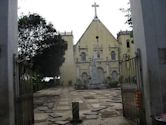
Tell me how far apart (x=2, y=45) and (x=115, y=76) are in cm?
4526

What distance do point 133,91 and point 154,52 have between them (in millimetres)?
1963

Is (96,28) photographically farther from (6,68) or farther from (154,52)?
(6,68)

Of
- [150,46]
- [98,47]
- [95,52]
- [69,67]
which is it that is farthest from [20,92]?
[69,67]

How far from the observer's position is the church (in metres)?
50.6

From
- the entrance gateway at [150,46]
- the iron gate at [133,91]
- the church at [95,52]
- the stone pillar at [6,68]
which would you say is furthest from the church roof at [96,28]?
the stone pillar at [6,68]

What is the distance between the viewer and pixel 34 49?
2266 centimetres

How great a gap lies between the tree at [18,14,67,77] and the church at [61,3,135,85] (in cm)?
2599

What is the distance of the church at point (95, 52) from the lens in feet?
166

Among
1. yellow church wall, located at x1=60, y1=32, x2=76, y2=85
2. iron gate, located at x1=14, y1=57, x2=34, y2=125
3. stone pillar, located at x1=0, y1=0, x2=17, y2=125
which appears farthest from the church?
stone pillar, located at x1=0, y1=0, x2=17, y2=125

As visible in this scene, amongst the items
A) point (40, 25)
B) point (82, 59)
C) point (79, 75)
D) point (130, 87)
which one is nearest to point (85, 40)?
point (82, 59)

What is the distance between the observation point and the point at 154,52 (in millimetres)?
6906

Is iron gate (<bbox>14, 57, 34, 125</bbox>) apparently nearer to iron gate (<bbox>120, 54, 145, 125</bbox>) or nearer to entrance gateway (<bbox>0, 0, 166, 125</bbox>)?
entrance gateway (<bbox>0, 0, 166, 125</bbox>)

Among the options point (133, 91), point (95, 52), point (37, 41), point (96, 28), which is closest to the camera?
point (133, 91)

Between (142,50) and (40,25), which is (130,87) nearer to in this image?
(142,50)
